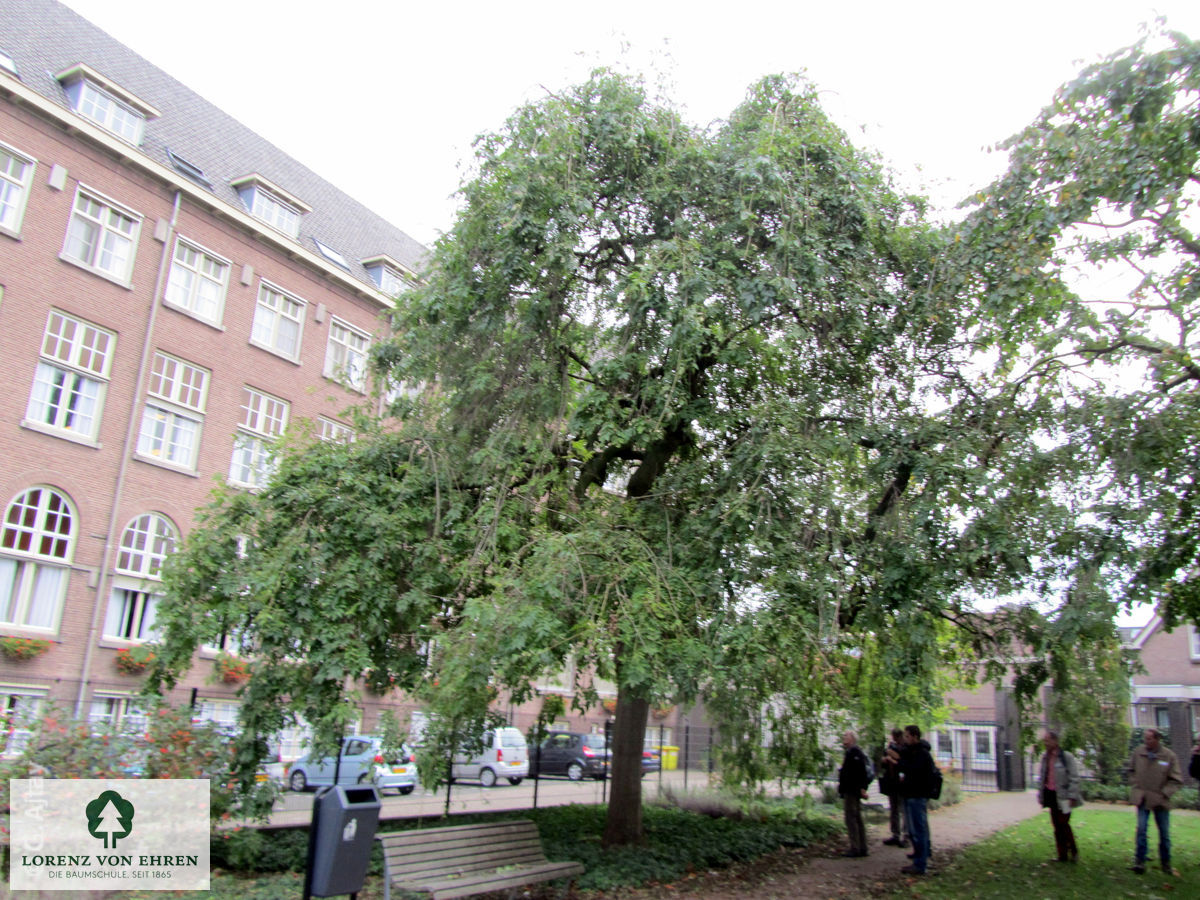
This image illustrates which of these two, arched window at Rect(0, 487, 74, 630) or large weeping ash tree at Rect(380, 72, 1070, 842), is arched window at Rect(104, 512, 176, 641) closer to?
arched window at Rect(0, 487, 74, 630)

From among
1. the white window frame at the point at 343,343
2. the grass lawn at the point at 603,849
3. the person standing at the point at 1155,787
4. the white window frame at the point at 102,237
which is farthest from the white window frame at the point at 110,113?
the person standing at the point at 1155,787

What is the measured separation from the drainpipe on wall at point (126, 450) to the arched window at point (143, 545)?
21.8 inches

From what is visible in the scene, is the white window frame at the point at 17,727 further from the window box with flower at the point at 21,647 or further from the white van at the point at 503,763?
the white van at the point at 503,763

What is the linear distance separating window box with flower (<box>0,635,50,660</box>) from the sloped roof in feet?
38.5

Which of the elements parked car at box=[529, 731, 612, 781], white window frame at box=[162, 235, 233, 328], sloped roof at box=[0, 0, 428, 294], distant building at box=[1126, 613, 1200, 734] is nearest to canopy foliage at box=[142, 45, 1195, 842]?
sloped roof at box=[0, 0, 428, 294]

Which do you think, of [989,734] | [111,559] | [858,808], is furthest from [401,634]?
[989,734]

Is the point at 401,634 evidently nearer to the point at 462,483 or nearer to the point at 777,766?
the point at 462,483

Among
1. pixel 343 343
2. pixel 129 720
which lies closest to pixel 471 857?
pixel 129 720

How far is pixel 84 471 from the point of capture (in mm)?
20922

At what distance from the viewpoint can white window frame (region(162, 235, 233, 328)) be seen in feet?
77.9

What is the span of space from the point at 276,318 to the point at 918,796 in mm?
22517

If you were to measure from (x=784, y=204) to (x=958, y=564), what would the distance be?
4.53m

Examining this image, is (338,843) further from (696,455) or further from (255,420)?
(255,420)

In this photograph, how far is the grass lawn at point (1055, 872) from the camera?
9.76 m
